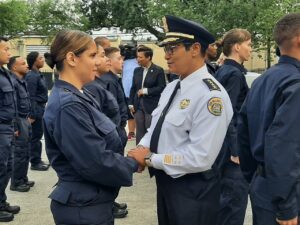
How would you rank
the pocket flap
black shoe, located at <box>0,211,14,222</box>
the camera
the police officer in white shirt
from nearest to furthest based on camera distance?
the police officer in white shirt, black shoe, located at <box>0,211,14,222</box>, the pocket flap, the camera

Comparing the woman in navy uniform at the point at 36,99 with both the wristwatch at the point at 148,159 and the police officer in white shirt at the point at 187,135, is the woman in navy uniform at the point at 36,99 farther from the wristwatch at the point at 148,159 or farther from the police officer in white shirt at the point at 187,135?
the wristwatch at the point at 148,159

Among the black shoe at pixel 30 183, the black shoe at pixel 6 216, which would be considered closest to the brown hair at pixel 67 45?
the black shoe at pixel 6 216

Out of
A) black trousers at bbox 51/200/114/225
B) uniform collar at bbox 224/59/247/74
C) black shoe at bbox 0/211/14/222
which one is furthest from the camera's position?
black shoe at bbox 0/211/14/222

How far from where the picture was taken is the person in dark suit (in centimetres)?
746

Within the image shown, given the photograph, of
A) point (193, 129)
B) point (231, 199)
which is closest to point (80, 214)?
point (193, 129)

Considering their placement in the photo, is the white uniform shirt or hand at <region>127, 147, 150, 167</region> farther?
hand at <region>127, 147, 150, 167</region>

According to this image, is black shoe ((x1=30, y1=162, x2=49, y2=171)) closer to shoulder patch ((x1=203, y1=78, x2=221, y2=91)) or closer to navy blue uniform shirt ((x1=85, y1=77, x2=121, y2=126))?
navy blue uniform shirt ((x1=85, y1=77, x2=121, y2=126))

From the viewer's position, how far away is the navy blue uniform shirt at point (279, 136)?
89.2 inches

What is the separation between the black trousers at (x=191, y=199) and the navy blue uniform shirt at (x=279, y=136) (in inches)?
11.4

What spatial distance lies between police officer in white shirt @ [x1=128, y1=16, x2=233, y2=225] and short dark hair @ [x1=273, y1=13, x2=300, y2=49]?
0.42 metres

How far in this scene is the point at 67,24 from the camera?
32.5m

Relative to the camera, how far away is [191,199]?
2.59 metres

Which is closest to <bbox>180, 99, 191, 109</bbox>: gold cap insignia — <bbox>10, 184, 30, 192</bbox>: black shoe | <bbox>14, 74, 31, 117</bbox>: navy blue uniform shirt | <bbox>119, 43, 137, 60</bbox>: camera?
<bbox>14, 74, 31, 117</bbox>: navy blue uniform shirt

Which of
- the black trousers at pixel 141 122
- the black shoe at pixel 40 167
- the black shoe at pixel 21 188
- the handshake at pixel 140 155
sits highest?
the handshake at pixel 140 155
